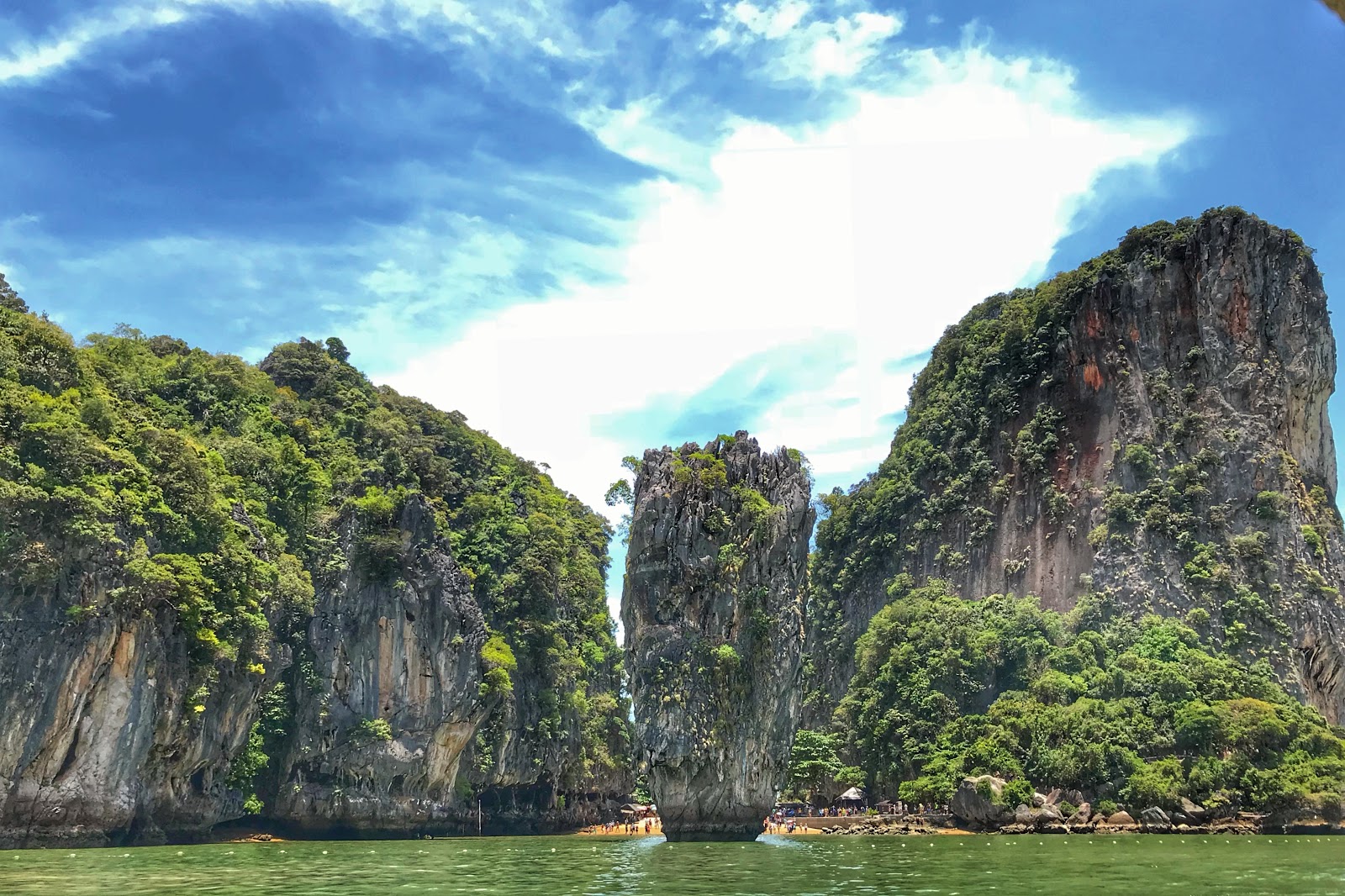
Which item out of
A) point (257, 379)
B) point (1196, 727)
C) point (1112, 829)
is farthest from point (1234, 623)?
point (257, 379)

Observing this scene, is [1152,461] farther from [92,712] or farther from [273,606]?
[92,712]

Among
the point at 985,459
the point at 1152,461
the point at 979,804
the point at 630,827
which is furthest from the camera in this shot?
the point at 985,459

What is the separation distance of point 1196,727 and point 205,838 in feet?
129

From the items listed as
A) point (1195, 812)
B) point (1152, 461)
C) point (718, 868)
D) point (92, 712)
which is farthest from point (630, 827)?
point (1152, 461)

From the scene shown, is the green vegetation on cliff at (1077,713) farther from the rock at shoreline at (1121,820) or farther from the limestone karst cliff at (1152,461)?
the limestone karst cliff at (1152,461)

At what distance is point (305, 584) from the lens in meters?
45.5

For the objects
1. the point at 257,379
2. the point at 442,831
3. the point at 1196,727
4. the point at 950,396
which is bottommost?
the point at 442,831

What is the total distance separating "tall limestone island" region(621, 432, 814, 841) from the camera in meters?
39.9

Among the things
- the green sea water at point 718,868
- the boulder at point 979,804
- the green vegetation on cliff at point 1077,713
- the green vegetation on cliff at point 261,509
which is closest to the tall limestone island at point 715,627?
the green sea water at point 718,868

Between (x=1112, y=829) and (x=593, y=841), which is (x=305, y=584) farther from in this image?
(x=1112, y=829)

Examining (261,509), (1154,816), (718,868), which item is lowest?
(718,868)

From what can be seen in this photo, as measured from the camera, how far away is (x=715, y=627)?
40.8 m

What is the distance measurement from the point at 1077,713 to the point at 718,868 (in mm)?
26112

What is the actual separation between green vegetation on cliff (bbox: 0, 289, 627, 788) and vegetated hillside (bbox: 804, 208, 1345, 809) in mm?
16943
